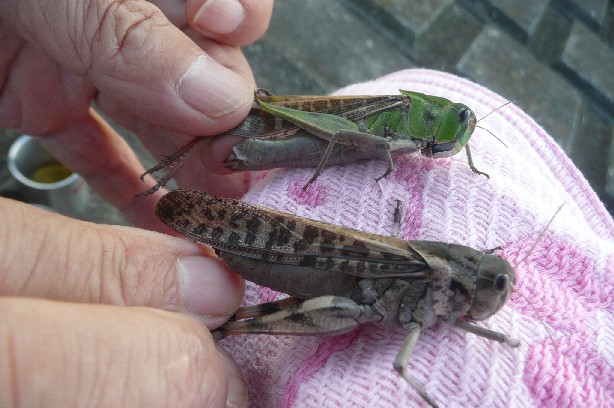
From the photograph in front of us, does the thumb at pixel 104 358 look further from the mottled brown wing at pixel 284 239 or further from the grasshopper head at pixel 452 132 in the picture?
the grasshopper head at pixel 452 132

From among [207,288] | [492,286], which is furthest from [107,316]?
[492,286]

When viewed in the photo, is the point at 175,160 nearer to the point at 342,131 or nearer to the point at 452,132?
the point at 342,131

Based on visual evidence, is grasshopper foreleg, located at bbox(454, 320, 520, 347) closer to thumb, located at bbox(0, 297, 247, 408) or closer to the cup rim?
thumb, located at bbox(0, 297, 247, 408)

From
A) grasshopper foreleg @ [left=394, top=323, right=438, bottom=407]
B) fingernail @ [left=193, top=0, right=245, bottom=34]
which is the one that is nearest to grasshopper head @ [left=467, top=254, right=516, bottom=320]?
grasshopper foreleg @ [left=394, top=323, right=438, bottom=407]

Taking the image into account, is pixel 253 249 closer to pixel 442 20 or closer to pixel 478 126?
pixel 478 126

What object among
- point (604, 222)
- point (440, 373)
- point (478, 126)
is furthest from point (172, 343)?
point (604, 222)

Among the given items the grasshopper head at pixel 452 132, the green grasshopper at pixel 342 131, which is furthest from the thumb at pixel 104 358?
the grasshopper head at pixel 452 132
